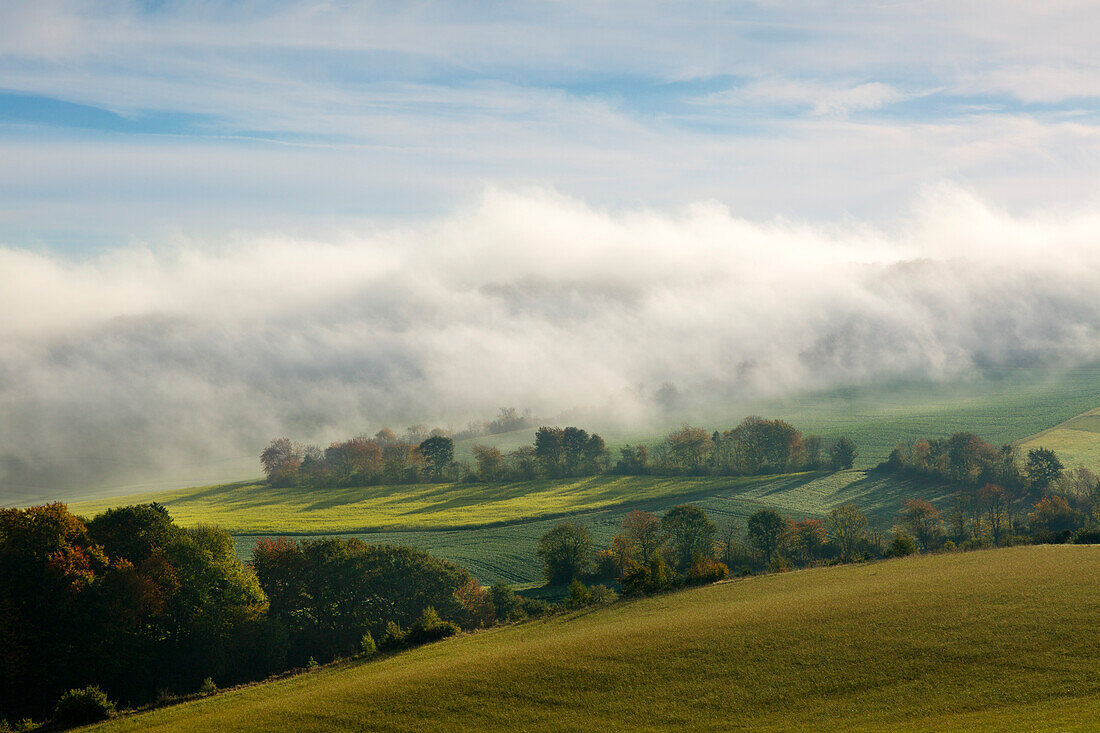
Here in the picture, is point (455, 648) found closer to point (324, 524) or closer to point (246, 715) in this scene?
point (246, 715)

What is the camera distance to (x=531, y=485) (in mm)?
193500

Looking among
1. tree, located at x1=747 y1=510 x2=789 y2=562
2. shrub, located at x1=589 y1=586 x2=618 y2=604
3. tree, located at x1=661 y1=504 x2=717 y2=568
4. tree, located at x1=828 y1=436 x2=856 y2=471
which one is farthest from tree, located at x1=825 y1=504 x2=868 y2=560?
tree, located at x1=828 y1=436 x2=856 y2=471

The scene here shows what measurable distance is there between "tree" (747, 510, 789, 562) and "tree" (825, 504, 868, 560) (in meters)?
12.2

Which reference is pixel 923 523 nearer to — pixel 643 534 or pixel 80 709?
pixel 643 534

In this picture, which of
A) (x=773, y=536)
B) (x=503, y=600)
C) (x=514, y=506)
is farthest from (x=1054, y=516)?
(x=514, y=506)

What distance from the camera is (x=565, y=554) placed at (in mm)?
113750

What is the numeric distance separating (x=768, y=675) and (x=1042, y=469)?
140 meters

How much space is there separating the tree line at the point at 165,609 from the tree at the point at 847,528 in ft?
201

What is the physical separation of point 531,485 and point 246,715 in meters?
147

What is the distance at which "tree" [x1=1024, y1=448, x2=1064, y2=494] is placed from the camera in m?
151

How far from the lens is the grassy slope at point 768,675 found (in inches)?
1560

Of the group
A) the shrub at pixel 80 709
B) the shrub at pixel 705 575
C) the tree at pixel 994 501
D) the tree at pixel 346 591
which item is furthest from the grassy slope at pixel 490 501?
the shrub at pixel 80 709

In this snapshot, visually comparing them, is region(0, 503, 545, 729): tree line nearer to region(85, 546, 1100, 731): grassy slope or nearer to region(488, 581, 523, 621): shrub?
region(488, 581, 523, 621): shrub

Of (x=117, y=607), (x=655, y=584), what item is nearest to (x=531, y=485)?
(x=655, y=584)
